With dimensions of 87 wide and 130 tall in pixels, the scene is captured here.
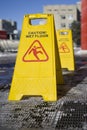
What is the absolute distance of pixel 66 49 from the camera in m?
12.3

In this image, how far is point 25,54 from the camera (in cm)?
647

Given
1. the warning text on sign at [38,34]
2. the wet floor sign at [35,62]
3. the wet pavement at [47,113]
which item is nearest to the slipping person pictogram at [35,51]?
the wet floor sign at [35,62]

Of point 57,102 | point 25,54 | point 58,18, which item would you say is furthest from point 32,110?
point 58,18

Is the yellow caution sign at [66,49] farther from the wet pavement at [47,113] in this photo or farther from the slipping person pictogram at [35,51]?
the slipping person pictogram at [35,51]

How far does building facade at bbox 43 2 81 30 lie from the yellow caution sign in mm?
96389

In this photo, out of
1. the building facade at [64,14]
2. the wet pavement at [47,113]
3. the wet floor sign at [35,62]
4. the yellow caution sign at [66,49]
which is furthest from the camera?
the building facade at [64,14]

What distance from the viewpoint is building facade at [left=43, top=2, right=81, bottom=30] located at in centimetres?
11075

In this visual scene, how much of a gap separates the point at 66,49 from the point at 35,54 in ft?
19.5

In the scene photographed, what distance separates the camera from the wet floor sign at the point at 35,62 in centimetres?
629

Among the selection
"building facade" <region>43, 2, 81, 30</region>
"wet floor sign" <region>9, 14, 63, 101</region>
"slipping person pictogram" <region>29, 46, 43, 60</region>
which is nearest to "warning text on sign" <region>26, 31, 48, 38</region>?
"wet floor sign" <region>9, 14, 63, 101</region>

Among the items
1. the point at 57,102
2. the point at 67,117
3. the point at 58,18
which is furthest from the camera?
the point at 58,18

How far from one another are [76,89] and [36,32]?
1.69 meters

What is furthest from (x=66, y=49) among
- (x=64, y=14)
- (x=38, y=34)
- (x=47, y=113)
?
(x=64, y=14)

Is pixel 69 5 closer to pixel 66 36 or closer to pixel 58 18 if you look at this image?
pixel 58 18
